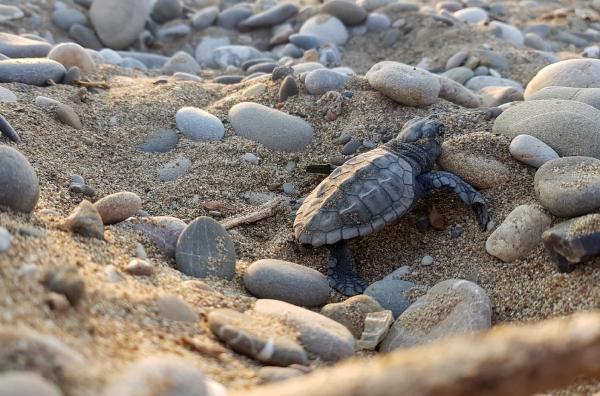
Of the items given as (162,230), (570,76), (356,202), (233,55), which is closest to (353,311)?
(356,202)

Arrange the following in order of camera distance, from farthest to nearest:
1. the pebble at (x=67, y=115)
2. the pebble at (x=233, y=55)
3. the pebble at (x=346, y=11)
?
the pebble at (x=346, y=11), the pebble at (x=233, y=55), the pebble at (x=67, y=115)

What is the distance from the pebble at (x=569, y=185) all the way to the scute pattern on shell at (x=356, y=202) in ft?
2.55

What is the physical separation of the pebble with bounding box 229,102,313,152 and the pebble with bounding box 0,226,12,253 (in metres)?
2.53

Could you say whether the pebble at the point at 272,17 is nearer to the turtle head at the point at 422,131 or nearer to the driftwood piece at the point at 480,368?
the turtle head at the point at 422,131

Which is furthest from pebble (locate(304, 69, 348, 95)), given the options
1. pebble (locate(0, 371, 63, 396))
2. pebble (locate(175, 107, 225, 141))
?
pebble (locate(0, 371, 63, 396))

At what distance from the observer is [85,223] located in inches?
129

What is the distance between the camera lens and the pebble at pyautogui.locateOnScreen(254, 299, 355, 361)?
2.93m

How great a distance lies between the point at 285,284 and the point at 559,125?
6.73ft

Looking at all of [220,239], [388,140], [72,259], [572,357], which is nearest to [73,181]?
[220,239]

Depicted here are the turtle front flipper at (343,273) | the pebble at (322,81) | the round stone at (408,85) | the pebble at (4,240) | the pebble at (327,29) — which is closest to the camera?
the pebble at (4,240)

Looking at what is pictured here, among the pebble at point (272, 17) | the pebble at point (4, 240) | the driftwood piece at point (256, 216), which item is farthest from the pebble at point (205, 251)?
the pebble at point (272, 17)

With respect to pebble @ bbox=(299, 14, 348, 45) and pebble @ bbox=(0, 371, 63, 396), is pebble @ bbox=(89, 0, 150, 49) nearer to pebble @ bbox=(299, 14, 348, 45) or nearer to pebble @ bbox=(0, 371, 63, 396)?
pebble @ bbox=(299, 14, 348, 45)

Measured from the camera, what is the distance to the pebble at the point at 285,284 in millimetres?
3523

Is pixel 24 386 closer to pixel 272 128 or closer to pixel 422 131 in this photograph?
pixel 422 131
